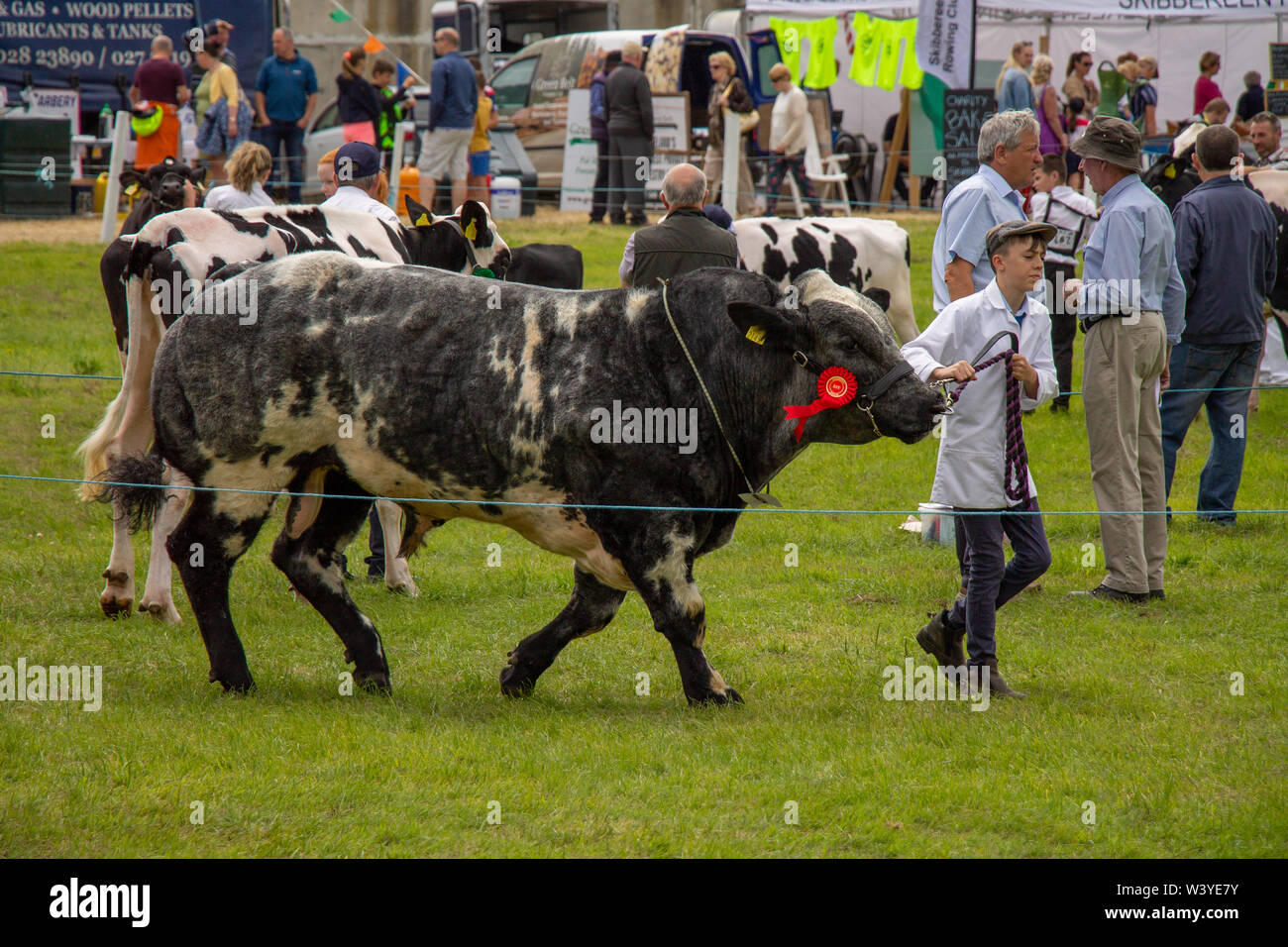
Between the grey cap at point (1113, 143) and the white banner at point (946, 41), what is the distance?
1251 cm

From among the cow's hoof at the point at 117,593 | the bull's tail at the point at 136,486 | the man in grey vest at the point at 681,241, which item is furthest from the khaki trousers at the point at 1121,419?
the cow's hoof at the point at 117,593

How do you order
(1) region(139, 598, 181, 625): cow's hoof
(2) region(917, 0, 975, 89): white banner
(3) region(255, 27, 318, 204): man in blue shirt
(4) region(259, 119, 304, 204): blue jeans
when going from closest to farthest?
(1) region(139, 598, 181, 625): cow's hoof → (3) region(255, 27, 318, 204): man in blue shirt → (4) region(259, 119, 304, 204): blue jeans → (2) region(917, 0, 975, 89): white banner

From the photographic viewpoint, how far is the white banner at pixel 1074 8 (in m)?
22.2

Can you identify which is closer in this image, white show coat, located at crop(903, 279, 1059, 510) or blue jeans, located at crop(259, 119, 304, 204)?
white show coat, located at crop(903, 279, 1059, 510)

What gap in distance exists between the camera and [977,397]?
6.07 metres

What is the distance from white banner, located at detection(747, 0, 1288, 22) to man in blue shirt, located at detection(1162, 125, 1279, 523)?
14.5m

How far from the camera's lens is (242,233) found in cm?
767

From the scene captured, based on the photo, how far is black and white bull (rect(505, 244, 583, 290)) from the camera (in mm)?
9867

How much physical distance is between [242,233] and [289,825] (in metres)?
3.91

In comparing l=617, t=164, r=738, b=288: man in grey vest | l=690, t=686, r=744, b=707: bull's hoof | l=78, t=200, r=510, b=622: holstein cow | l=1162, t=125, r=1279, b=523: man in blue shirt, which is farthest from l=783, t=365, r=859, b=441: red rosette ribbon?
l=1162, t=125, r=1279, b=523: man in blue shirt

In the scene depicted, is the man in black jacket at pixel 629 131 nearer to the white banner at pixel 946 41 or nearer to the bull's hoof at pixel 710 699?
the white banner at pixel 946 41

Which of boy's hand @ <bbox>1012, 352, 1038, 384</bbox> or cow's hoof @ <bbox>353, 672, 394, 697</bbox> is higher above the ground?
boy's hand @ <bbox>1012, 352, 1038, 384</bbox>

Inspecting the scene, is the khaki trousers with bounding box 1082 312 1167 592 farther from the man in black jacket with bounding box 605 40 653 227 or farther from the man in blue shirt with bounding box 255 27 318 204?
the man in blue shirt with bounding box 255 27 318 204
